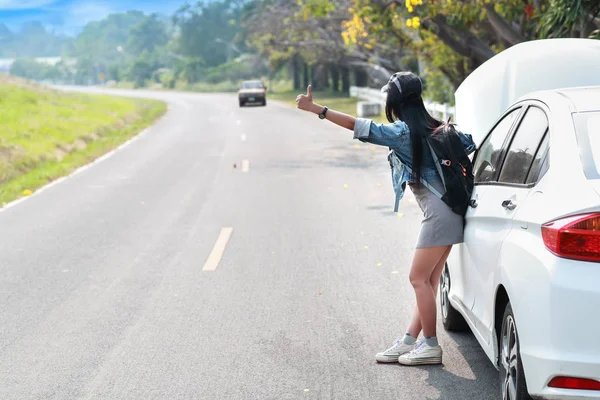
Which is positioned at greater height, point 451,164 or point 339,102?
point 451,164

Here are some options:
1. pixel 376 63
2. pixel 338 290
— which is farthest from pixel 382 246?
pixel 376 63

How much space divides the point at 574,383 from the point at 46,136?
84.0ft

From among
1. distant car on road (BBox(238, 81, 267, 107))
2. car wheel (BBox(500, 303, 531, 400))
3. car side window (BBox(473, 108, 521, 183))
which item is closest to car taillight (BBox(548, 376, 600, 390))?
car wheel (BBox(500, 303, 531, 400))

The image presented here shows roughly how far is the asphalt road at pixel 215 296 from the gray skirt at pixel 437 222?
0.82 meters

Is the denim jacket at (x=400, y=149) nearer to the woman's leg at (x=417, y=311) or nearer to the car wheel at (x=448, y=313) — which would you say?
the woman's leg at (x=417, y=311)

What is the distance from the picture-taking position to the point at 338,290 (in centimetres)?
805

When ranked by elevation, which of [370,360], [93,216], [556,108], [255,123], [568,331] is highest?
[556,108]

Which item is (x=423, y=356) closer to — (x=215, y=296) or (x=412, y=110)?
(x=412, y=110)

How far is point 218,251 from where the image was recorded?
10062 mm

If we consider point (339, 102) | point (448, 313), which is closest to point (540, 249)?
point (448, 313)

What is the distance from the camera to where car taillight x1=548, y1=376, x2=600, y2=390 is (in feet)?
12.7

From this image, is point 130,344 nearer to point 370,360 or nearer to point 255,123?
point 370,360

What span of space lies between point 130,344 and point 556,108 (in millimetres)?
3395

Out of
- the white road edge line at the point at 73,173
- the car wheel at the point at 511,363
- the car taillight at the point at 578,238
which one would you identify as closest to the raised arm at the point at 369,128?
the car wheel at the point at 511,363
